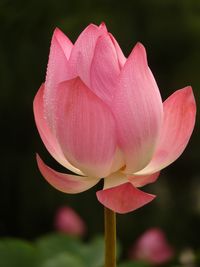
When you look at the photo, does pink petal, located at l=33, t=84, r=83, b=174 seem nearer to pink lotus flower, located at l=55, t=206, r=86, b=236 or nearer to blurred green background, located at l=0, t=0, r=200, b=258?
pink lotus flower, located at l=55, t=206, r=86, b=236

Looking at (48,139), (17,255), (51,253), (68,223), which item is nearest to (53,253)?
(51,253)

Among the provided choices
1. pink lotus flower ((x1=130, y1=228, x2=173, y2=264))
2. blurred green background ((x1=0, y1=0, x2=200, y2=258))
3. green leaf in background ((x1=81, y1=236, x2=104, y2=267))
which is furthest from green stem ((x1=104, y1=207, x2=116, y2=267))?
blurred green background ((x1=0, y1=0, x2=200, y2=258))

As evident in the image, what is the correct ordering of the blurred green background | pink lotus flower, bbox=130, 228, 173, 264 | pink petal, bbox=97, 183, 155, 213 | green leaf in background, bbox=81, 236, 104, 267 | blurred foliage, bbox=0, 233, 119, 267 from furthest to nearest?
the blurred green background → pink lotus flower, bbox=130, 228, 173, 264 → green leaf in background, bbox=81, 236, 104, 267 → blurred foliage, bbox=0, 233, 119, 267 → pink petal, bbox=97, 183, 155, 213

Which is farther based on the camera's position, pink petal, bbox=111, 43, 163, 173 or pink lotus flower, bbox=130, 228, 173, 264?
pink lotus flower, bbox=130, 228, 173, 264

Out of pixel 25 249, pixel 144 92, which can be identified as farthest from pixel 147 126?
pixel 25 249

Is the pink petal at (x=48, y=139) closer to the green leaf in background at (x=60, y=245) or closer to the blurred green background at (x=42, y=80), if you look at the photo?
the green leaf in background at (x=60, y=245)

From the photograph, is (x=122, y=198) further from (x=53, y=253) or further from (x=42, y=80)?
(x=42, y=80)

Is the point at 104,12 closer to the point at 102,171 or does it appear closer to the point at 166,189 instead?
the point at 166,189
